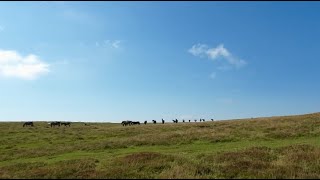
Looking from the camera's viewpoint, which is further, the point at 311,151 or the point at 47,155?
the point at 47,155

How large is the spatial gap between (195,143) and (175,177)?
23.8 meters

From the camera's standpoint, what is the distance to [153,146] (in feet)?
146

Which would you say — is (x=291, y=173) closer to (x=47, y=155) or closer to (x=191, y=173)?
(x=191, y=173)

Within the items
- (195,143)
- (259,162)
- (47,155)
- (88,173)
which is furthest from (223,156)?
(47,155)

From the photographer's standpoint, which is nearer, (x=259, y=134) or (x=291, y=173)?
(x=291, y=173)

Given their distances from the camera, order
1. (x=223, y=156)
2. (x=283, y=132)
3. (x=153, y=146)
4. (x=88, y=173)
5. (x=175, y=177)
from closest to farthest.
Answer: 1. (x=175, y=177)
2. (x=88, y=173)
3. (x=223, y=156)
4. (x=153, y=146)
5. (x=283, y=132)

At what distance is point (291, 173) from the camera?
22.9 meters

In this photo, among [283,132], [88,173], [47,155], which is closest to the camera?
[88,173]

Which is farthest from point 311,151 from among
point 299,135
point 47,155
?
point 47,155

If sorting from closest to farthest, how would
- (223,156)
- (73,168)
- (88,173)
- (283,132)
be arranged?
(88,173), (73,168), (223,156), (283,132)

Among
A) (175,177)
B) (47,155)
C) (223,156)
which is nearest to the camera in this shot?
(175,177)

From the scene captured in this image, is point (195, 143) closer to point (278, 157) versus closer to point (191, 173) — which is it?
point (278, 157)

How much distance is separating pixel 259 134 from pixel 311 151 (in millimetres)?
18020

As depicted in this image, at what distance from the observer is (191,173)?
23.0 meters
